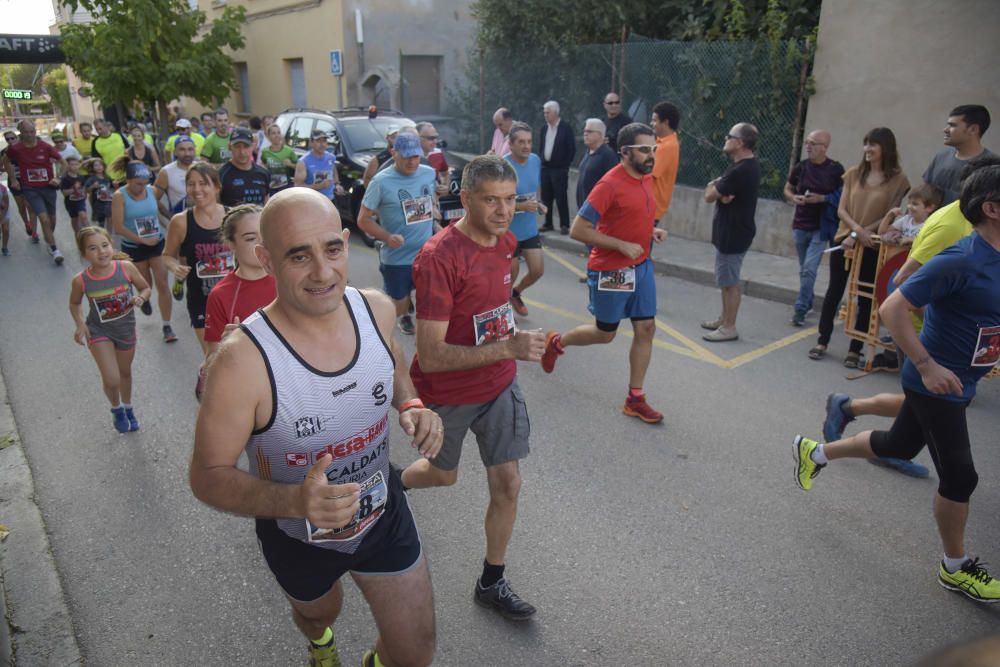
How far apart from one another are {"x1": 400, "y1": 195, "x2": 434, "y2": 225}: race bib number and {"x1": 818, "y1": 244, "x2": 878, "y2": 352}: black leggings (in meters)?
3.53

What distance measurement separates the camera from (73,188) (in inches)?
431

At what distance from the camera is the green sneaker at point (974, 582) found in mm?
3199

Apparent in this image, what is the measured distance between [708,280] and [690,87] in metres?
3.59

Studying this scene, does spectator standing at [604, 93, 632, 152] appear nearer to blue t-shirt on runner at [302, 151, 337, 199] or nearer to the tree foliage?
the tree foliage

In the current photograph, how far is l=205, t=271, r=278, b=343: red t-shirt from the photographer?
140 inches

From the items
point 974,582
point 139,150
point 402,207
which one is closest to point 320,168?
point 139,150

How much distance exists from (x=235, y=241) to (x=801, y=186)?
17.8ft

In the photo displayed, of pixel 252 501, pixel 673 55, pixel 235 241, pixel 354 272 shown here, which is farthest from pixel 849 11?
pixel 252 501

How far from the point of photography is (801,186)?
6.90 meters

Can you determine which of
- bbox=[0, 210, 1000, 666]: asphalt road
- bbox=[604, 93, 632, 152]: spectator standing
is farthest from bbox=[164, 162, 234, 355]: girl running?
bbox=[604, 93, 632, 152]: spectator standing

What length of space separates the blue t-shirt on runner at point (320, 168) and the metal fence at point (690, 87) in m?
4.99

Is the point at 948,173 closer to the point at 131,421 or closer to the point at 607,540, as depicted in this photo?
the point at 607,540

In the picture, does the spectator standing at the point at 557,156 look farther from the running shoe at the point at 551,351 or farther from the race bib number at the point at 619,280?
the running shoe at the point at 551,351

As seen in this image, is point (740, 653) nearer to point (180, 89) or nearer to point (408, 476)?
point (408, 476)
